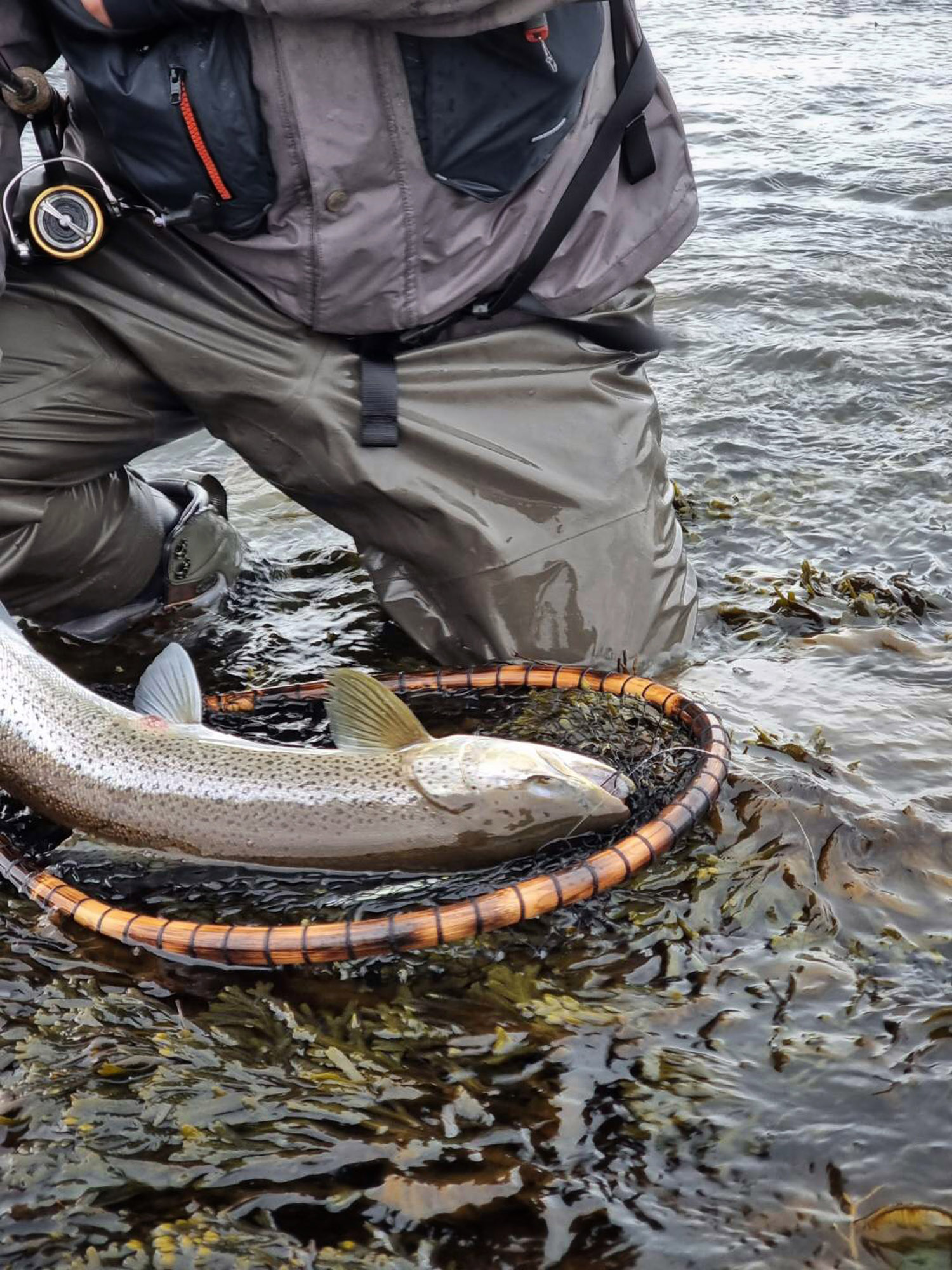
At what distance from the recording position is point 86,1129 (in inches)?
94.2

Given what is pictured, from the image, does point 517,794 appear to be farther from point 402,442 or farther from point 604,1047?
point 402,442

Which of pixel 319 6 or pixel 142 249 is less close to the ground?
pixel 319 6

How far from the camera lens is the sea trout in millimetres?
2844

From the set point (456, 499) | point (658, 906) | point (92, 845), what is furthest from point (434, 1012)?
point (456, 499)

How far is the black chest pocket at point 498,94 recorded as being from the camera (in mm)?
3039

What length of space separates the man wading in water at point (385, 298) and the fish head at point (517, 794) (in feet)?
2.67

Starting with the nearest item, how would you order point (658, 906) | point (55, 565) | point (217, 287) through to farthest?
point (658, 906) < point (217, 287) < point (55, 565)

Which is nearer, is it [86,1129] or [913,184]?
[86,1129]

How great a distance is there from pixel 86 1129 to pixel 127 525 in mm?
2154

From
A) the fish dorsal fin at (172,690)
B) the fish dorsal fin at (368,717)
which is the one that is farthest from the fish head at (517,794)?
the fish dorsal fin at (172,690)

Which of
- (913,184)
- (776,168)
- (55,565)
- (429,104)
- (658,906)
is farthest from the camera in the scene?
(776,168)

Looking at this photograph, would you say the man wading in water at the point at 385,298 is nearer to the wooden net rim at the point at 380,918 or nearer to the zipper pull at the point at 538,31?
the zipper pull at the point at 538,31

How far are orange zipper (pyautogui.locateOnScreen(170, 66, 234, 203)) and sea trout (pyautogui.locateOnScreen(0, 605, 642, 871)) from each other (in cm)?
120

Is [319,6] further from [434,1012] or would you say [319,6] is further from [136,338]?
[434,1012]
